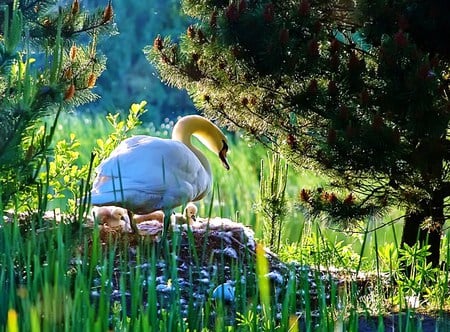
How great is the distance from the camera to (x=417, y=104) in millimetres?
3389

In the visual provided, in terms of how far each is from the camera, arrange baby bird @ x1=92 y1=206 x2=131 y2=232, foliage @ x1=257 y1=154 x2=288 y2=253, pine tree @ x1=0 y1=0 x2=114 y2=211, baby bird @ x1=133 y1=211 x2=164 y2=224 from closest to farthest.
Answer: pine tree @ x1=0 y1=0 x2=114 y2=211 < baby bird @ x1=92 y1=206 x2=131 y2=232 < baby bird @ x1=133 y1=211 x2=164 y2=224 < foliage @ x1=257 y1=154 x2=288 y2=253

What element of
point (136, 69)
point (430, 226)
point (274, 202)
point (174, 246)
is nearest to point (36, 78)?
point (174, 246)

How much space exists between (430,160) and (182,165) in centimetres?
111

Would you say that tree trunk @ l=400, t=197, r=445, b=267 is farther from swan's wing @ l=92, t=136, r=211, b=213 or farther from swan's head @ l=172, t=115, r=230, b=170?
swan's head @ l=172, t=115, r=230, b=170

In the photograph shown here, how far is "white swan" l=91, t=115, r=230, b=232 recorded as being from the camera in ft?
13.1

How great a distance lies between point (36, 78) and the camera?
304cm

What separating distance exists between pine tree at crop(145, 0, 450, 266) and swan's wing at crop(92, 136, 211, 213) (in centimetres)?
32

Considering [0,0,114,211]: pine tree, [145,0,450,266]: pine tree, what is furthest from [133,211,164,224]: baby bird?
[0,0,114,211]: pine tree

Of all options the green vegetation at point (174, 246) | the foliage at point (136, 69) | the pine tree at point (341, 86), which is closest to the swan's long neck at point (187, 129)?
the green vegetation at point (174, 246)

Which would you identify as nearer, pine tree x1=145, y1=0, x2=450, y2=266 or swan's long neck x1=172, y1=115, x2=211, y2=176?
pine tree x1=145, y1=0, x2=450, y2=266

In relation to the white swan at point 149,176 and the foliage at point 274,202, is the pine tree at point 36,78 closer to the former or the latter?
the white swan at point 149,176

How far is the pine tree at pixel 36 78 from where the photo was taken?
9.42ft

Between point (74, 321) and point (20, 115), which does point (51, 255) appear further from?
point (20, 115)

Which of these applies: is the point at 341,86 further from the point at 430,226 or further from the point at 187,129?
the point at 187,129
